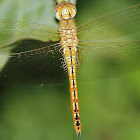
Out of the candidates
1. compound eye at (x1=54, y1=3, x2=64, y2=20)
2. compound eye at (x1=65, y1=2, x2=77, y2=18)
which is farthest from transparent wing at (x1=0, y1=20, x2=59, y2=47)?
compound eye at (x1=65, y1=2, x2=77, y2=18)

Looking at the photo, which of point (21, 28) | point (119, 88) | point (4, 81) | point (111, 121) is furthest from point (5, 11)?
point (111, 121)

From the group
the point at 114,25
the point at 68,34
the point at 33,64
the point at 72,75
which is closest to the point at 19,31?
the point at 33,64

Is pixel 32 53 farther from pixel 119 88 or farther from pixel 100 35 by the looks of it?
pixel 119 88

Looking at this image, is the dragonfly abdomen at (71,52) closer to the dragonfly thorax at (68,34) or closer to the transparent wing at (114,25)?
the dragonfly thorax at (68,34)

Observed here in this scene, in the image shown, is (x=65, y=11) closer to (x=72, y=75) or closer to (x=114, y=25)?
(x=114, y=25)

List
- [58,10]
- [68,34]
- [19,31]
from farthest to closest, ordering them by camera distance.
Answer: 1. [68,34]
2. [58,10]
3. [19,31]

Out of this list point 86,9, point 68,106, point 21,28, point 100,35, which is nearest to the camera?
point 21,28
